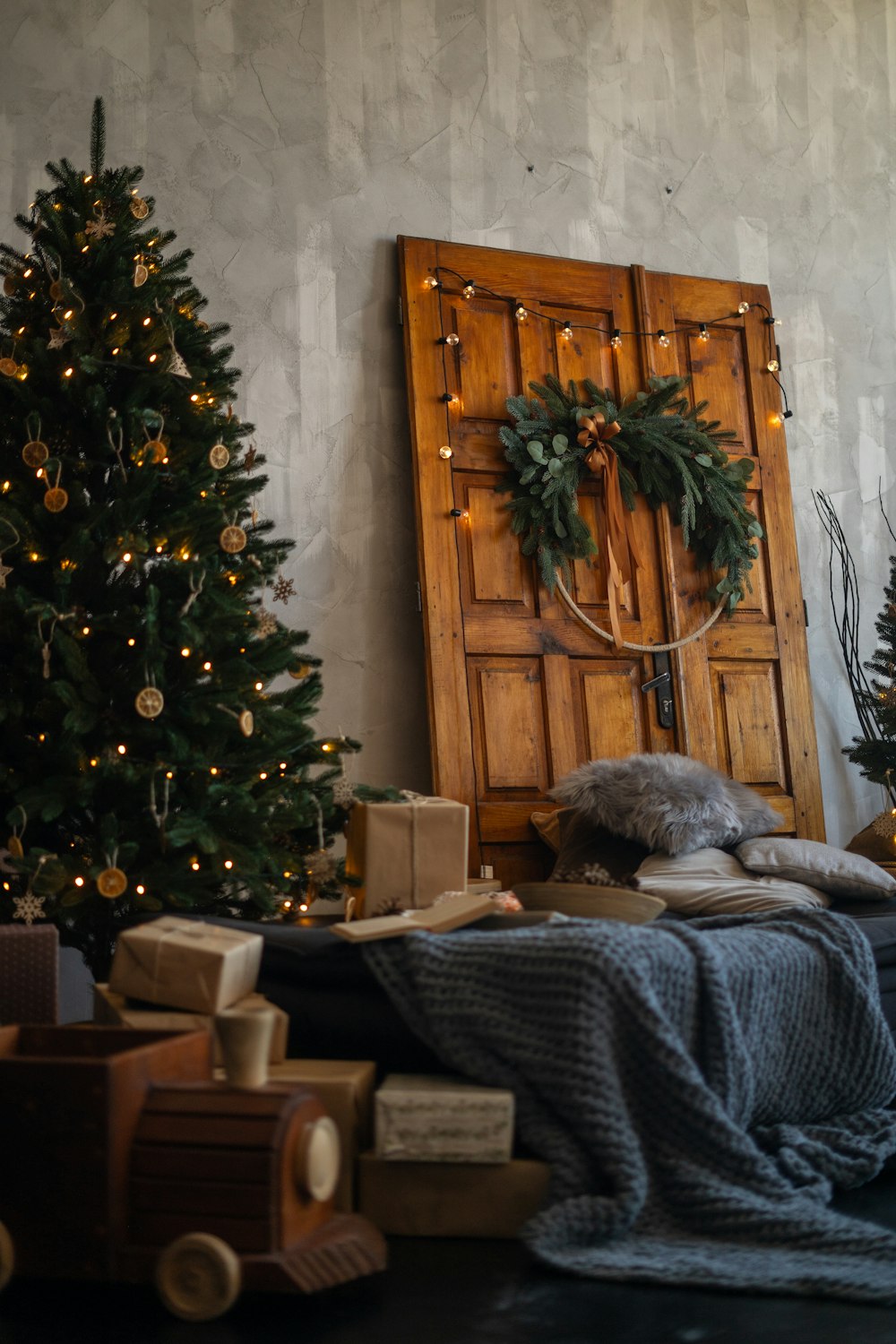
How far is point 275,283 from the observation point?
4.05m

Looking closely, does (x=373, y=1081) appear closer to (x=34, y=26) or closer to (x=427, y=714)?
(x=427, y=714)

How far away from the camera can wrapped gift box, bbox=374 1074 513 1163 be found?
1739mm

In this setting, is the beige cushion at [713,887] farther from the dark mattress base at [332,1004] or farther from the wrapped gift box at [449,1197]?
the wrapped gift box at [449,1197]

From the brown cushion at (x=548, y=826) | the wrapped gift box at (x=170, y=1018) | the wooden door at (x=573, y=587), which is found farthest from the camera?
the wooden door at (x=573, y=587)

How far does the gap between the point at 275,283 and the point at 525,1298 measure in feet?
10.9

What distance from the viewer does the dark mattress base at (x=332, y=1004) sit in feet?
6.40

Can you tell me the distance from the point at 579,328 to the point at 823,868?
2.26 meters

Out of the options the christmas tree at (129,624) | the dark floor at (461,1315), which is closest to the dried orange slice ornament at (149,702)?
the christmas tree at (129,624)

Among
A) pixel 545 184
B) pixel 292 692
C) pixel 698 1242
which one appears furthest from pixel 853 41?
pixel 698 1242

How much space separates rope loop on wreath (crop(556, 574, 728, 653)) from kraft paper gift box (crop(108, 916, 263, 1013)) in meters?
2.34

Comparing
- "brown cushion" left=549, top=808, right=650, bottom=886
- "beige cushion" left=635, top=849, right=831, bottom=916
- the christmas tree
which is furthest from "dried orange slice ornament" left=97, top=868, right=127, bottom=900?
"brown cushion" left=549, top=808, right=650, bottom=886

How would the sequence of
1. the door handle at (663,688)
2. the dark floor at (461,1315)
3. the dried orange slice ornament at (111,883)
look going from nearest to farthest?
1. the dark floor at (461,1315)
2. the dried orange slice ornament at (111,883)
3. the door handle at (663,688)

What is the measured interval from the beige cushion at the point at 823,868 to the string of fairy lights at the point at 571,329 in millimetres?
1561

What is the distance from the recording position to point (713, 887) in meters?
2.92
